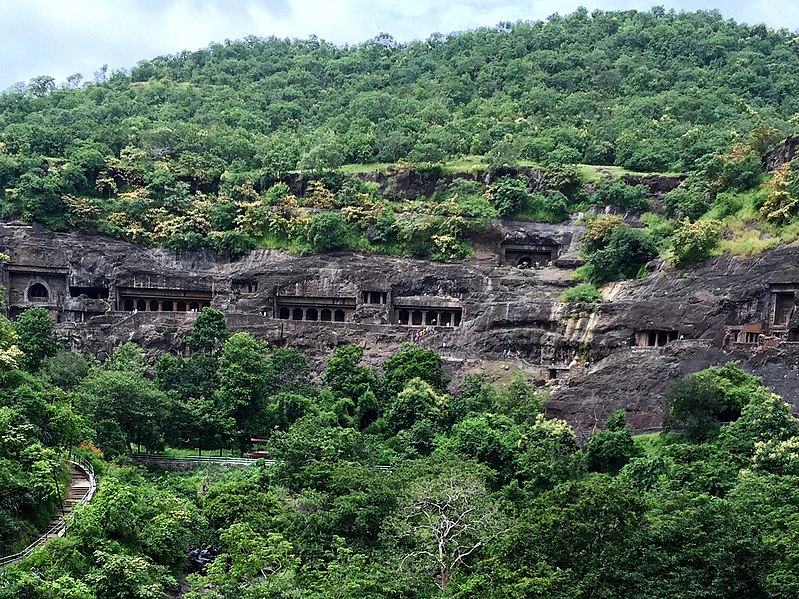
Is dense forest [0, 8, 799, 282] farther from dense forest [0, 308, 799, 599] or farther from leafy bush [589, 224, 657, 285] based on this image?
dense forest [0, 308, 799, 599]

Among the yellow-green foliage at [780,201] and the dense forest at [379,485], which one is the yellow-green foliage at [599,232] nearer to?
the yellow-green foliage at [780,201]

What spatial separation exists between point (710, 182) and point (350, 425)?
21542 mm

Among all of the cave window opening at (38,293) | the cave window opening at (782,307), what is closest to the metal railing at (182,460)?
the cave window opening at (38,293)

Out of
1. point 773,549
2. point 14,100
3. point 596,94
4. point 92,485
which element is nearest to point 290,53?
point 14,100

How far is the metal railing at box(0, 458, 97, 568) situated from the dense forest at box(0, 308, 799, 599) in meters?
0.43

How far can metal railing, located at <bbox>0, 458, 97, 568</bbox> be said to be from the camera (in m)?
22.4

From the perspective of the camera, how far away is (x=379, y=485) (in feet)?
94.9

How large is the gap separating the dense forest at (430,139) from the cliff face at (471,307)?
156 centimetres

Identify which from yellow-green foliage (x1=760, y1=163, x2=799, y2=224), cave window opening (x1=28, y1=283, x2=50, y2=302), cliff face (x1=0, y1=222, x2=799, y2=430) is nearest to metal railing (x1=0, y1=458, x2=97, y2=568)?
cliff face (x1=0, y1=222, x2=799, y2=430)

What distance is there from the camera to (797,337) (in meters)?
37.1

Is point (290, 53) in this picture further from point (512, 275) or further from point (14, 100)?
point (512, 275)

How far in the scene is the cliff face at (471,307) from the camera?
37844 millimetres

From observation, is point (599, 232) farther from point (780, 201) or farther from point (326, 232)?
point (326, 232)

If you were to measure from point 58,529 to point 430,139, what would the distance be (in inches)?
1551
